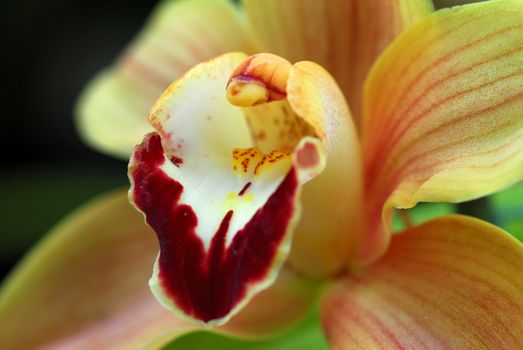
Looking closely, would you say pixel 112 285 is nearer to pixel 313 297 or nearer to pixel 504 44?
pixel 313 297

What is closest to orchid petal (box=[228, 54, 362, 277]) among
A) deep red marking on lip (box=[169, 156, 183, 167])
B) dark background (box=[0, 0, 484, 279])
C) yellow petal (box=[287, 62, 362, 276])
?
yellow petal (box=[287, 62, 362, 276])

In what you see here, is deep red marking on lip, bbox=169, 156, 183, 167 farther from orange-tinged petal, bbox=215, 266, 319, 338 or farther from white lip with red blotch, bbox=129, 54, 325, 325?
orange-tinged petal, bbox=215, 266, 319, 338

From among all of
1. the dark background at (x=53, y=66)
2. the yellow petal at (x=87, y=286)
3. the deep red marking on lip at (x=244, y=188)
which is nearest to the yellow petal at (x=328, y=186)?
the deep red marking on lip at (x=244, y=188)

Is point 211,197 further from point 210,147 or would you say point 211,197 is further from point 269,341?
point 269,341

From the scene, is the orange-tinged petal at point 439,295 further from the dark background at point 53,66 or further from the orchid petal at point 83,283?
the dark background at point 53,66

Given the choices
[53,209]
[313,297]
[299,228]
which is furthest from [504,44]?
[53,209]

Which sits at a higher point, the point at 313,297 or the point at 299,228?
the point at 299,228
